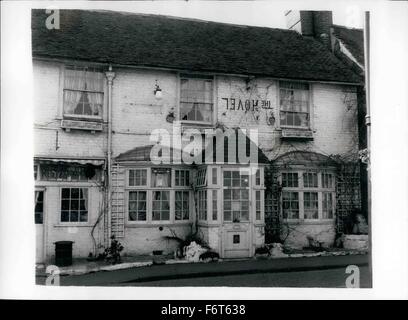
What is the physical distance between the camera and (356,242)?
6797mm

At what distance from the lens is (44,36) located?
21.2ft

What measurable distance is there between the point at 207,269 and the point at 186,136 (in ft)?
6.29

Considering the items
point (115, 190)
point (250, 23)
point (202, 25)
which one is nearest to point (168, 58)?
point (202, 25)

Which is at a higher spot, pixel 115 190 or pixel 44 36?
pixel 44 36

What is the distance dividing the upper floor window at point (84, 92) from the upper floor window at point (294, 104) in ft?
9.08

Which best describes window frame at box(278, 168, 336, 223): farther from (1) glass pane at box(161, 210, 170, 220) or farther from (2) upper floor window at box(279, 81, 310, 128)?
(1) glass pane at box(161, 210, 170, 220)

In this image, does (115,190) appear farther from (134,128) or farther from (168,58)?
(168,58)

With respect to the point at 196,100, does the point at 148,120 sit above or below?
below

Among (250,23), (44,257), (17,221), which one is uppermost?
(250,23)

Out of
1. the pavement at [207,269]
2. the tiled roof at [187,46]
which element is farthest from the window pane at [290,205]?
the tiled roof at [187,46]

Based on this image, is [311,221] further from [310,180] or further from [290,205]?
[310,180]

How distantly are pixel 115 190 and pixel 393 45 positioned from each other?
426 centimetres

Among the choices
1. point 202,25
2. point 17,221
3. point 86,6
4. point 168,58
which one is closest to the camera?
point 17,221

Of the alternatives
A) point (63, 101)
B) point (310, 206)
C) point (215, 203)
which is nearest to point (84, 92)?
point (63, 101)
